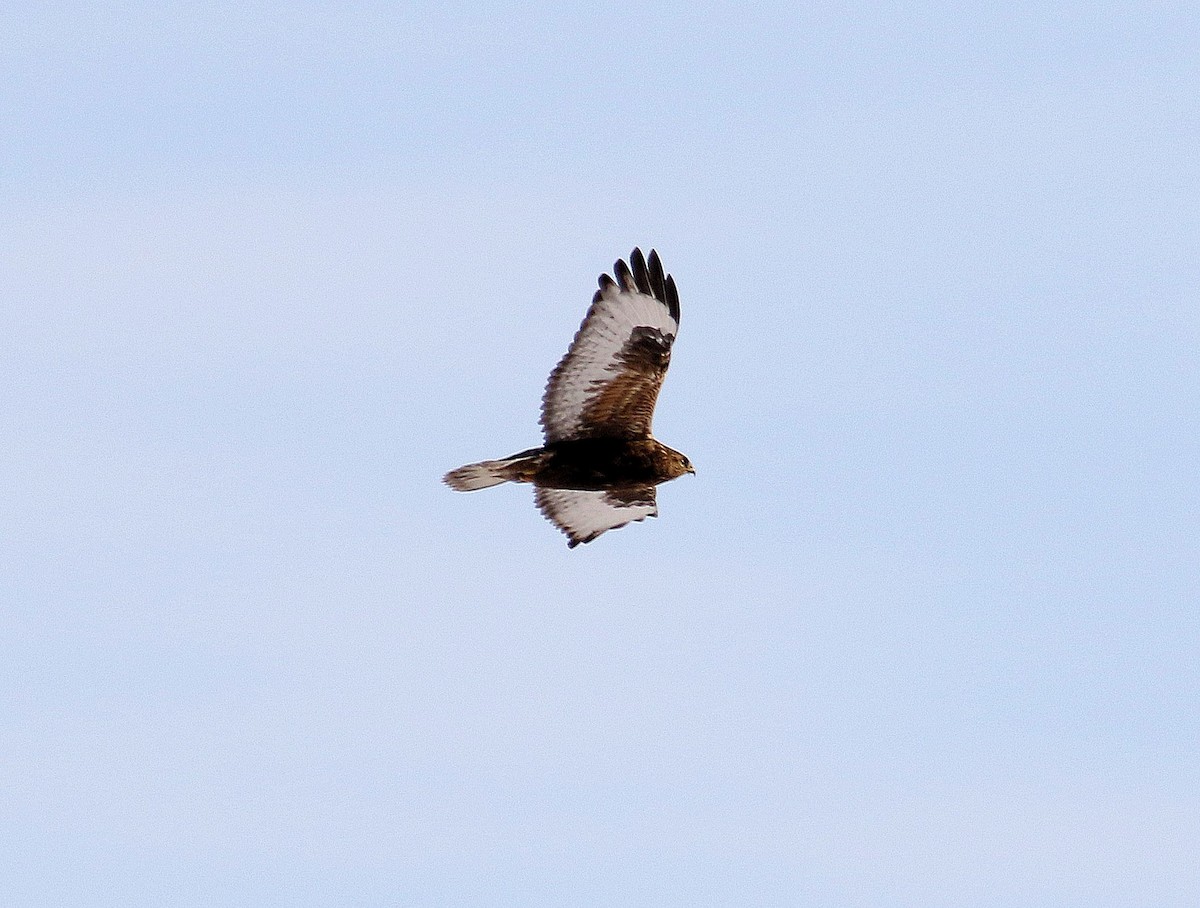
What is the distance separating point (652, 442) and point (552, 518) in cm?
164

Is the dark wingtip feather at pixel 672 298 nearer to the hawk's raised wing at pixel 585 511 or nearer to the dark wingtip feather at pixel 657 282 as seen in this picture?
the dark wingtip feather at pixel 657 282

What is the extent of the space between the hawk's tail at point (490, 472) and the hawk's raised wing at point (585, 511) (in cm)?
Answer: 108

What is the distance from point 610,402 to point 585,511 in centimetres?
176

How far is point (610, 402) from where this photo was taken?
24594 millimetres

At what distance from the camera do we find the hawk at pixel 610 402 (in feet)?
79.5

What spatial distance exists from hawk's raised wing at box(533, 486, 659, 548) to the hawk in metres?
0.40

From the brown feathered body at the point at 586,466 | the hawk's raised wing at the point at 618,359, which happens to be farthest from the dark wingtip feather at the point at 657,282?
the brown feathered body at the point at 586,466

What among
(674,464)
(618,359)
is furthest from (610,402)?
(674,464)

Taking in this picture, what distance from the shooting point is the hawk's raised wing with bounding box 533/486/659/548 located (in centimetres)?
2584

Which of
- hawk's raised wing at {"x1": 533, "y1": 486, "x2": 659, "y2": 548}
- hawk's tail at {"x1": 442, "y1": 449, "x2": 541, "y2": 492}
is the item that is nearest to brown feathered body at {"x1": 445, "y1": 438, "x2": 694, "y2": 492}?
hawk's tail at {"x1": 442, "y1": 449, "x2": 541, "y2": 492}

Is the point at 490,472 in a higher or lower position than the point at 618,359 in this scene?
lower

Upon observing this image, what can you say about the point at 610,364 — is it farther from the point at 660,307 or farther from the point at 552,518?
the point at 552,518

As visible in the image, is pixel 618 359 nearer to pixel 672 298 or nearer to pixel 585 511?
pixel 672 298

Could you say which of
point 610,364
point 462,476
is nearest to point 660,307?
point 610,364
